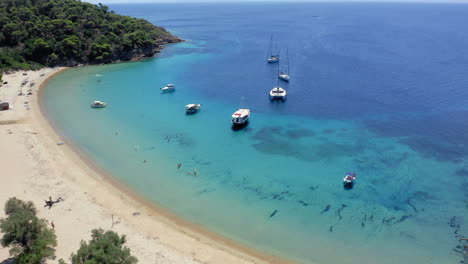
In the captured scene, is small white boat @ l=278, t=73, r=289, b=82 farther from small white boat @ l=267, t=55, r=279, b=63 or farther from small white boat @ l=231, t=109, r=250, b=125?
small white boat @ l=231, t=109, r=250, b=125

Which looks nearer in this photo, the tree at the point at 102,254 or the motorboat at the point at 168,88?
the tree at the point at 102,254

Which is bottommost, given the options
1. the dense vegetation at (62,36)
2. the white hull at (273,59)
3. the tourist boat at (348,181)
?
the tourist boat at (348,181)

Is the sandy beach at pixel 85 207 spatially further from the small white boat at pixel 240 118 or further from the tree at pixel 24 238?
the small white boat at pixel 240 118

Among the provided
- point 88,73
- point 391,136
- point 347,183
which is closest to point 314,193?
point 347,183

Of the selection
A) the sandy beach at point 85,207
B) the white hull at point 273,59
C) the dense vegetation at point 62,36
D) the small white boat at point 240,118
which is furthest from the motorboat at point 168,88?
the white hull at point 273,59

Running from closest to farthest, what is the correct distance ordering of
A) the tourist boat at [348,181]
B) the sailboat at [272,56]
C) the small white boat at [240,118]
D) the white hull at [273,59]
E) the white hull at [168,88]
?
the tourist boat at [348,181]
the small white boat at [240,118]
the white hull at [168,88]
the white hull at [273,59]
the sailboat at [272,56]

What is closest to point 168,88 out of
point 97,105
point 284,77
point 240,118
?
point 97,105

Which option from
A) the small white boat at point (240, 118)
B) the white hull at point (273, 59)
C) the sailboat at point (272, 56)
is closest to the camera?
the small white boat at point (240, 118)
